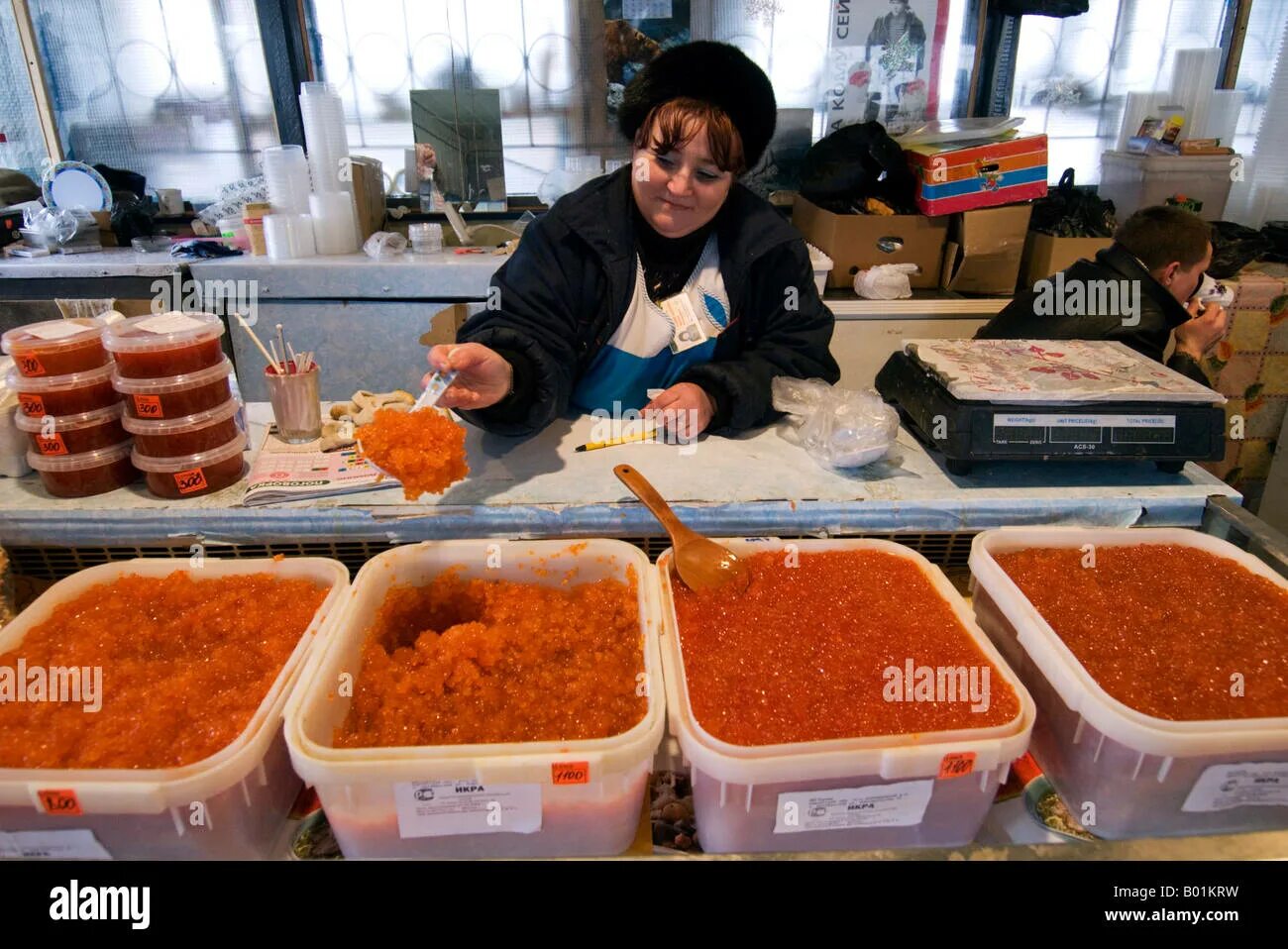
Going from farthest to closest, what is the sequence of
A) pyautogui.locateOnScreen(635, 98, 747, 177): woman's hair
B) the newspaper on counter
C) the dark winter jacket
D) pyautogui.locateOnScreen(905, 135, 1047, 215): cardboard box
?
pyautogui.locateOnScreen(905, 135, 1047, 215): cardboard box → the dark winter jacket → pyautogui.locateOnScreen(635, 98, 747, 177): woman's hair → the newspaper on counter

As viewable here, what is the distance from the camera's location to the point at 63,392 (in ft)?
4.14

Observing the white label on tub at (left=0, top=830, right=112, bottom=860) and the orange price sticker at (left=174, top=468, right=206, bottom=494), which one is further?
the orange price sticker at (left=174, top=468, right=206, bottom=494)

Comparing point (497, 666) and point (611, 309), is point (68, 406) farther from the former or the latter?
point (611, 309)

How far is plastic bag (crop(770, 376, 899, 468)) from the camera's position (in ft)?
4.61

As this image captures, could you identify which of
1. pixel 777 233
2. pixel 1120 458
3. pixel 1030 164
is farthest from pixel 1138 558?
pixel 1030 164

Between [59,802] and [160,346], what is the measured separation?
711 millimetres

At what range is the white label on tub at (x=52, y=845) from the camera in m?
0.90

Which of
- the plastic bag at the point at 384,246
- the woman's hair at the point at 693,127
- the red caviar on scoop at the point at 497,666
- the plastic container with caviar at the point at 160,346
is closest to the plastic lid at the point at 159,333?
the plastic container with caviar at the point at 160,346

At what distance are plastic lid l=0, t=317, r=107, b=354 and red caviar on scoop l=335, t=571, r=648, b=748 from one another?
0.67m

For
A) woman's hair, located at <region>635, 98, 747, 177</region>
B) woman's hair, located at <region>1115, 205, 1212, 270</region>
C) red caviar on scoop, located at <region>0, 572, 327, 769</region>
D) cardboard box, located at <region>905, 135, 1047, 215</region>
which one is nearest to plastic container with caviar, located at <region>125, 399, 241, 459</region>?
red caviar on scoop, located at <region>0, 572, 327, 769</region>

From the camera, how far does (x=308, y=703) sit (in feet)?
3.13

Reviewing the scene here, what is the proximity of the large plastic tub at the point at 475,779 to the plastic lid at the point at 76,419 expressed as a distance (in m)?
0.61

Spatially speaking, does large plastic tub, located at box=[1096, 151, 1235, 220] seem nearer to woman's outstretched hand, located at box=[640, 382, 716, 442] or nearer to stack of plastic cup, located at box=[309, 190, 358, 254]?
woman's outstretched hand, located at box=[640, 382, 716, 442]

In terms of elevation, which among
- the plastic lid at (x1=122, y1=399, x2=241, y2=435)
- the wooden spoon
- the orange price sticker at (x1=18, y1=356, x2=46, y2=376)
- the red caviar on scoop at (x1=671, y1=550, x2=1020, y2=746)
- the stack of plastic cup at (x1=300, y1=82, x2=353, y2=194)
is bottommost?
the red caviar on scoop at (x1=671, y1=550, x2=1020, y2=746)
